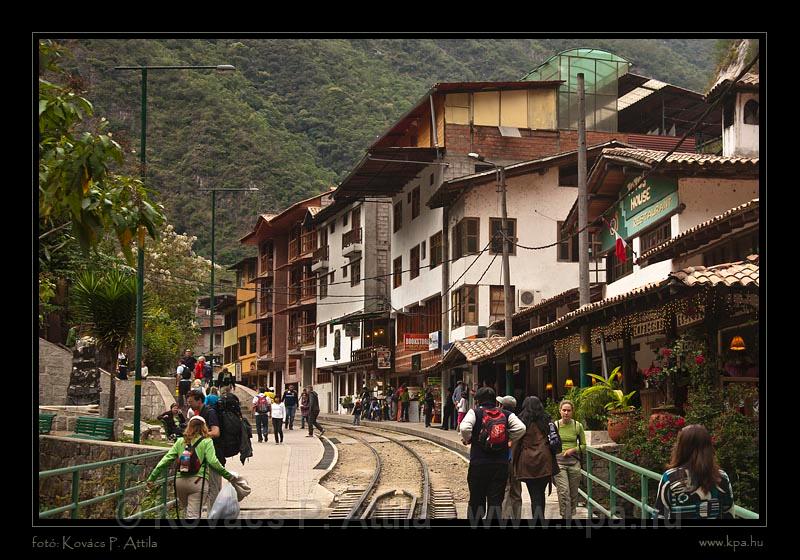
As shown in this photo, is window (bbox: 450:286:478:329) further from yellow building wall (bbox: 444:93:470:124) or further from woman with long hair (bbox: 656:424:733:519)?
woman with long hair (bbox: 656:424:733:519)

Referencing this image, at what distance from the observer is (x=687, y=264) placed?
23547mm

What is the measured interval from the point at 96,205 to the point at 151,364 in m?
41.7

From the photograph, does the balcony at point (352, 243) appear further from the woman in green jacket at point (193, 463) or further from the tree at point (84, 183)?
the tree at point (84, 183)

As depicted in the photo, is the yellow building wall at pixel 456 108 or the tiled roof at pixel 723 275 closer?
the tiled roof at pixel 723 275

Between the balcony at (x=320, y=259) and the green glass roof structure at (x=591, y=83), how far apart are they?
24.9 metres

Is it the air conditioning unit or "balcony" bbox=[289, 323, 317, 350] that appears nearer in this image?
the air conditioning unit

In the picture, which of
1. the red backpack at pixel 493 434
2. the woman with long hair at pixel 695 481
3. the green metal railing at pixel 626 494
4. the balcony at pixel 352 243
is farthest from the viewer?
the balcony at pixel 352 243

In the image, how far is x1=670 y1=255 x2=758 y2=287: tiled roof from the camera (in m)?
15.8

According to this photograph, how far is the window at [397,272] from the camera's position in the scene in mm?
55438

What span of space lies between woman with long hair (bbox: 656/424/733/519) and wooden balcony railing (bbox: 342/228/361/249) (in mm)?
56216

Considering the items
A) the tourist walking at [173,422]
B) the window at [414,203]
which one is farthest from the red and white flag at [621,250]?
the window at [414,203]

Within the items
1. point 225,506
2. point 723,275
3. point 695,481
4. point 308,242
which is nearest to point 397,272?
point 308,242

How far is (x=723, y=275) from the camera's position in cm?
1611

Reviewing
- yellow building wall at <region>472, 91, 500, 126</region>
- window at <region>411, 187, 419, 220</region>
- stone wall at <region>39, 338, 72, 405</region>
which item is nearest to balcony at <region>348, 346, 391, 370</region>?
window at <region>411, 187, 419, 220</region>
